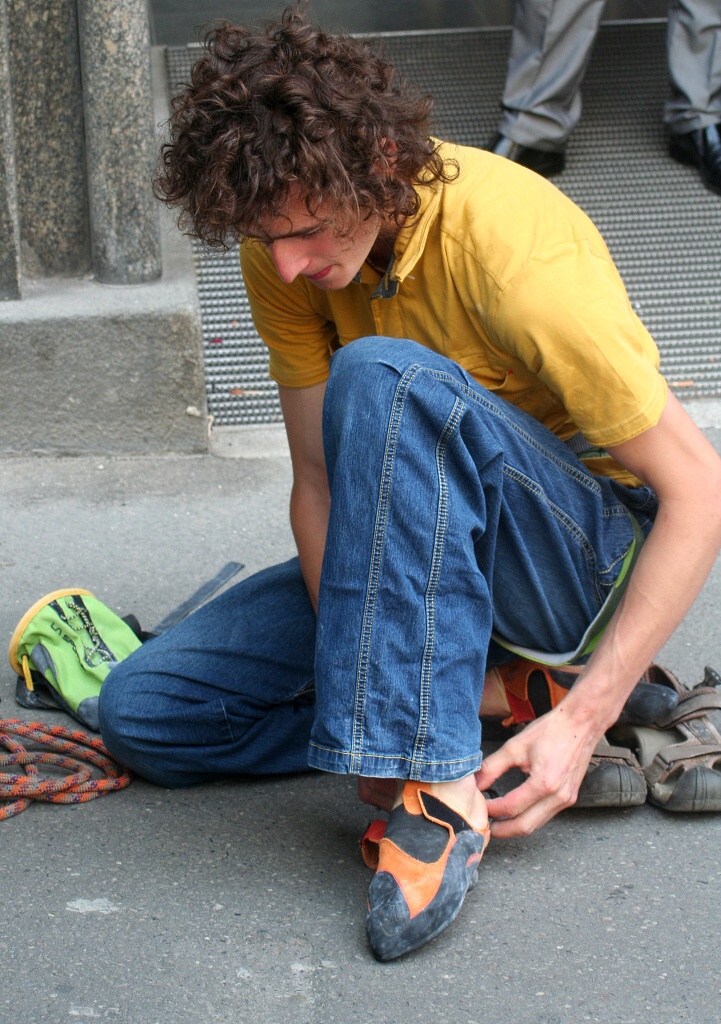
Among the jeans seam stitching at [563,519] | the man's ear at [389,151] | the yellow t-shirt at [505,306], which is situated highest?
the man's ear at [389,151]

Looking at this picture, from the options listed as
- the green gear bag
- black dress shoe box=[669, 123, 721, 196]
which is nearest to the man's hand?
the green gear bag

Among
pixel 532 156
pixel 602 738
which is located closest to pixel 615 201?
pixel 532 156

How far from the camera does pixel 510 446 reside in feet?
4.89

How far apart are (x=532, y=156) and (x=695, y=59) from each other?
0.58 meters

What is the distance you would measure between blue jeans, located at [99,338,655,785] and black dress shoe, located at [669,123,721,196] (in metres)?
2.42

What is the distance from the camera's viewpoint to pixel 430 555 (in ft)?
4.55

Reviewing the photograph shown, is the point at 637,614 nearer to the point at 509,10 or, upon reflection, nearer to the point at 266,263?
the point at 266,263

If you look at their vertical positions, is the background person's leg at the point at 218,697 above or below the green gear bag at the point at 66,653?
above

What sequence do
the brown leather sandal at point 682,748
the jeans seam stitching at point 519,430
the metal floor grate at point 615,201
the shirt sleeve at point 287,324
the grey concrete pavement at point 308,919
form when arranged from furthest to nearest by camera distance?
1. the metal floor grate at point 615,201
2. the shirt sleeve at point 287,324
3. the brown leather sandal at point 682,748
4. the jeans seam stitching at point 519,430
5. the grey concrete pavement at point 308,919

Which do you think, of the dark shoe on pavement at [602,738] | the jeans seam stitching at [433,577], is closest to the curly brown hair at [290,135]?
the jeans seam stitching at [433,577]

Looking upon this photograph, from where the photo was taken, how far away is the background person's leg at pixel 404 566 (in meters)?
1.38

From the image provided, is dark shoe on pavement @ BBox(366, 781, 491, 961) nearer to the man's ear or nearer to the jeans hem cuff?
the jeans hem cuff

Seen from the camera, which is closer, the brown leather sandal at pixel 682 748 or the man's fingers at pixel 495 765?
the man's fingers at pixel 495 765

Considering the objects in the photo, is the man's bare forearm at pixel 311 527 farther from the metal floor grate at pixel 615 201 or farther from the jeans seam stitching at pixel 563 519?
the metal floor grate at pixel 615 201
